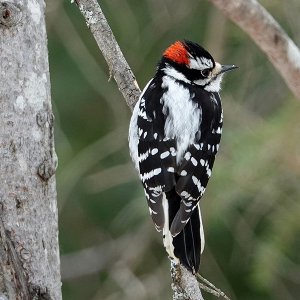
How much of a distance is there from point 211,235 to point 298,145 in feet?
5.85

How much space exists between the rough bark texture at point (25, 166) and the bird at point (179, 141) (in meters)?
0.81

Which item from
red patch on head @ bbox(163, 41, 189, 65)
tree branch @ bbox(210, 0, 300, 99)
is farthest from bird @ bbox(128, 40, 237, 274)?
tree branch @ bbox(210, 0, 300, 99)

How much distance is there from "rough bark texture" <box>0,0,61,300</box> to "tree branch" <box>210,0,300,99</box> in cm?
97

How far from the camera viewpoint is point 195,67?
15.4 feet

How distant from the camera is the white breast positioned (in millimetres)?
4312

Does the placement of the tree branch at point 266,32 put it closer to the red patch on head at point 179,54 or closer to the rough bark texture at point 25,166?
the rough bark texture at point 25,166

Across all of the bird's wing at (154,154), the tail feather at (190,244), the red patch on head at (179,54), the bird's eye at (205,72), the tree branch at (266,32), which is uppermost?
the red patch on head at (179,54)

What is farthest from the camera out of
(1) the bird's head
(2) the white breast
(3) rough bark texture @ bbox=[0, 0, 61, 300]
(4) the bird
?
Answer: (1) the bird's head

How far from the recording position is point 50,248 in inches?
124

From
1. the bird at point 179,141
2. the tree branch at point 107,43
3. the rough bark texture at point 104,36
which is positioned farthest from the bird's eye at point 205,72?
the rough bark texture at point 104,36

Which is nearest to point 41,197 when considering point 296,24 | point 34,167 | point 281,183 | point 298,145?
point 34,167

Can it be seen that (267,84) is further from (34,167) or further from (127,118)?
(34,167)

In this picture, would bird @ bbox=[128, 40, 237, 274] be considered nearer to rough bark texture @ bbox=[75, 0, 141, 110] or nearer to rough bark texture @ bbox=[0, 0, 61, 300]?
rough bark texture @ bbox=[75, 0, 141, 110]

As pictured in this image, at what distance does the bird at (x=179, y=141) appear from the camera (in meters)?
4.05
